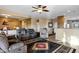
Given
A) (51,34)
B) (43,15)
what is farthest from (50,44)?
(43,15)

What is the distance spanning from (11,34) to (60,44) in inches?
45.0
